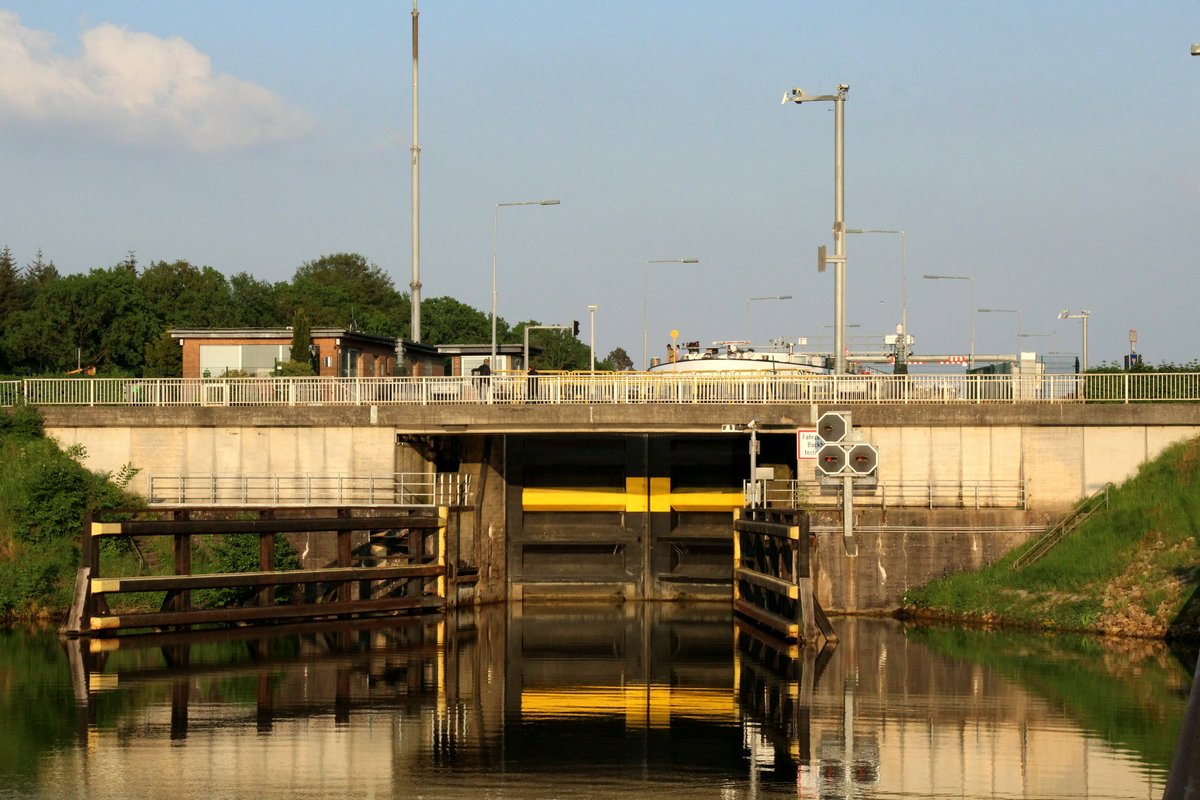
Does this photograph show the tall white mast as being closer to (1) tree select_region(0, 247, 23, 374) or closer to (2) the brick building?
(2) the brick building

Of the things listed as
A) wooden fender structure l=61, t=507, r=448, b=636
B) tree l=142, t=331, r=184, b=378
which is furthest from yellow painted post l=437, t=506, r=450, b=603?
tree l=142, t=331, r=184, b=378

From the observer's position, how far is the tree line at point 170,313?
10712cm

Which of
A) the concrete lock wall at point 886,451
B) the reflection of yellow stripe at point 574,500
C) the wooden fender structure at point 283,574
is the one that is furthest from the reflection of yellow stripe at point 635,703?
the reflection of yellow stripe at point 574,500

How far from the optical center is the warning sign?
47.6m

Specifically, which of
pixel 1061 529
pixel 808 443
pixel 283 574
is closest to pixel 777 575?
pixel 808 443

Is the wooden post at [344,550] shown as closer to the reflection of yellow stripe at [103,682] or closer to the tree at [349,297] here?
the reflection of yellow stripe at [103,682]

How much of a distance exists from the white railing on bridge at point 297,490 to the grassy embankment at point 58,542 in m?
1.39

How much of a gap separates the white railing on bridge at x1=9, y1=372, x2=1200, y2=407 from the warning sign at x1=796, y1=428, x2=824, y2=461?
1.50m

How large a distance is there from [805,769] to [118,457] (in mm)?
32741

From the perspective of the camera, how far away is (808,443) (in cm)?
4769

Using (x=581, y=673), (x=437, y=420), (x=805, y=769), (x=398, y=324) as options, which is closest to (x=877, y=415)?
(x=437, y=420)

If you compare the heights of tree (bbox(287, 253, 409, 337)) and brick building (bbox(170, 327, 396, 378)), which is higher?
tree (bbox(287, 253, 409, 337))

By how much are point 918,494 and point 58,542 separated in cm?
2568

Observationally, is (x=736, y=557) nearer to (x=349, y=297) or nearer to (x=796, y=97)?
(x=796, y=97)
